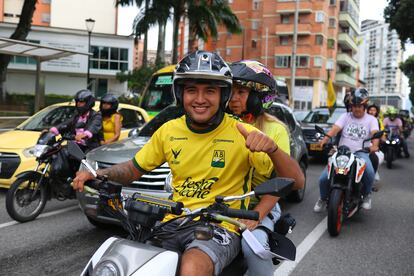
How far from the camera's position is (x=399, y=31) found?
68.6ft

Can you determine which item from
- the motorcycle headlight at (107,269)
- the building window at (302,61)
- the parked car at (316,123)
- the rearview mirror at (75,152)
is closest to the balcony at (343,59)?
the building window at (302,61)

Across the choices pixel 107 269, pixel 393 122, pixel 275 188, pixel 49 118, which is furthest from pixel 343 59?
pixel 107 269

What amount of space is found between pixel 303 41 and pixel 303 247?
53.8 metres

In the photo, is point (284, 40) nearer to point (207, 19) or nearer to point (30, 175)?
point (207, 19)

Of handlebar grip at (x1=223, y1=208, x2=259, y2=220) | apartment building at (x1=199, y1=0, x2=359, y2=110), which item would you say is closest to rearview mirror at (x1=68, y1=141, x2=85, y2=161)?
handlebar grip at (x1=223, y1=208, x2=259, y2=220)

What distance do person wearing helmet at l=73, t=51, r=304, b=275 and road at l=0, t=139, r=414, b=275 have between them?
213 centimetres

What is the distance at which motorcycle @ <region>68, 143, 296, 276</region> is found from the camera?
1.92m

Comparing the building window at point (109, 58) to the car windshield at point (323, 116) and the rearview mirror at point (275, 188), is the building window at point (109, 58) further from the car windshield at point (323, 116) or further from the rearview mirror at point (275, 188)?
the rearview mirror at point (275, 188)

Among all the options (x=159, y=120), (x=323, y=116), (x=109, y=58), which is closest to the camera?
(x=159, y=120)

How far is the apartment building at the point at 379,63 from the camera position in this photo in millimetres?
113562

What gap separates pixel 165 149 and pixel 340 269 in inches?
107

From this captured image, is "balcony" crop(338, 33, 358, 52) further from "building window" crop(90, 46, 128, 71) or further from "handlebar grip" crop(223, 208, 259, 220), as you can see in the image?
"handlebar grip" crop(223, 208, 259, 220)

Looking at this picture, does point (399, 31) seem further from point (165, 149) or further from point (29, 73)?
point (29, 73)

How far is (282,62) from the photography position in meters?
57.3
